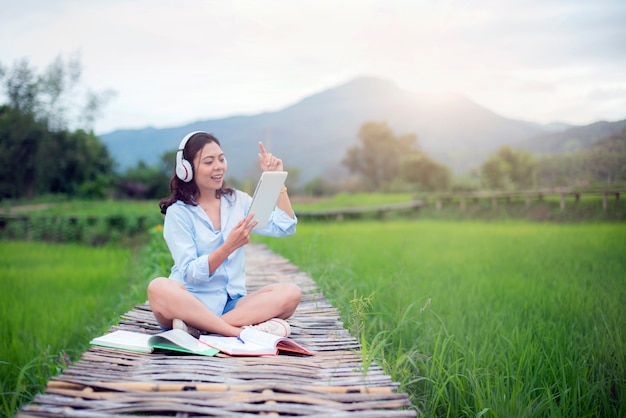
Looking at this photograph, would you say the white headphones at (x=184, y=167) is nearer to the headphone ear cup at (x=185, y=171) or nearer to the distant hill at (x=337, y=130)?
the headphone ear cup at (x=185, y=171)

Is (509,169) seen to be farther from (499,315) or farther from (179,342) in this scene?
(179,342)

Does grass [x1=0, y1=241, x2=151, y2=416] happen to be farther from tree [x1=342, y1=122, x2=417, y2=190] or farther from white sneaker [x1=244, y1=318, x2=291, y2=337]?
tree [x1=342, y1=122, x2=417, y2=190]

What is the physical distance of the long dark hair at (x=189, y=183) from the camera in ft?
8.39

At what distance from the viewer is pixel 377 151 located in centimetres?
2186

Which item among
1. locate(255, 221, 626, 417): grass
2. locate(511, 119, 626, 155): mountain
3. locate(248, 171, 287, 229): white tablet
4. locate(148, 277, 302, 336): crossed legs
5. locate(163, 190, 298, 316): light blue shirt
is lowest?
locate(255, 221, 626, 417): grass

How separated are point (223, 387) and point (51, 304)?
12.4ft

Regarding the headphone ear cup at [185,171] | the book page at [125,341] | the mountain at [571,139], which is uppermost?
the mountain at [571,139]

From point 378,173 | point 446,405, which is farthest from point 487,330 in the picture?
point 378,173

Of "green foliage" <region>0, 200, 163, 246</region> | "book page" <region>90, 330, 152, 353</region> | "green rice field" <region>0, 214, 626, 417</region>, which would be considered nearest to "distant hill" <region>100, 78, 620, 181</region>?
"green foliage" <region>0, 200, 163, 246</region>

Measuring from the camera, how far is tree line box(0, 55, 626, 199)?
829cm

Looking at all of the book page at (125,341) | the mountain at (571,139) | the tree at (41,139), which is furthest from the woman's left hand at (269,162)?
the tree at (41,139)

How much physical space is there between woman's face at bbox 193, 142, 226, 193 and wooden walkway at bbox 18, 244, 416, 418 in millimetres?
845

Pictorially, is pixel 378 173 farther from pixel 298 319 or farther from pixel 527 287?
pixel 298 319

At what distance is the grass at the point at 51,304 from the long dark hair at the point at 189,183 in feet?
3.26
